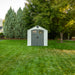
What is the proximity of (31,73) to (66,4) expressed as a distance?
14892 millimetres

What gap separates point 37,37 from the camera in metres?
13.0

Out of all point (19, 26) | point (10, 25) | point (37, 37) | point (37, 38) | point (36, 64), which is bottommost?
point (36, 64)

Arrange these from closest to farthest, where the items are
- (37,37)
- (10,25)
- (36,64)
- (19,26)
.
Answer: (36,64)
(37,37)
(19,26)
(10,25)

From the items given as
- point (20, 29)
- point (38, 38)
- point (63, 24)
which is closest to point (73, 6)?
point (63, 24)

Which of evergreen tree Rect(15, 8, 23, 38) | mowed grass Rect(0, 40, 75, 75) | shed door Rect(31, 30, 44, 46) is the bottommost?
mowed grass Rect(0, 40, 75, 75)

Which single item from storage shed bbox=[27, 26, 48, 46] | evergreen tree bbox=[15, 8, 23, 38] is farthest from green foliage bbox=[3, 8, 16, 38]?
storage shed bbox=[27, 26, 48, 46]

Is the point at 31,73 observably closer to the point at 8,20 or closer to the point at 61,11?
the point at 61,11

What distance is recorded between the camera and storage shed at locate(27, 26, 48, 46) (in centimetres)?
1295

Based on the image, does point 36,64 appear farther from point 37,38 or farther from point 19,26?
point 19,26

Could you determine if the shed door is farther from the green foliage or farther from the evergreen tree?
the green foliage

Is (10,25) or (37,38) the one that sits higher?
(10,25)

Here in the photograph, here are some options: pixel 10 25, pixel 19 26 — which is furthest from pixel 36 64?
pixel 10 25

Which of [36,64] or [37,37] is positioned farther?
[37,37]

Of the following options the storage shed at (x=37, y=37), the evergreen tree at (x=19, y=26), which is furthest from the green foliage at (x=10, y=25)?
the storage shed at (x=37, y=37)
